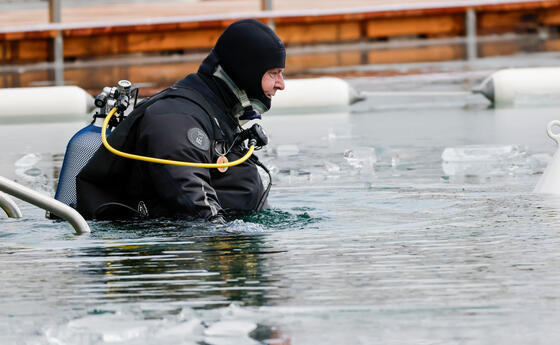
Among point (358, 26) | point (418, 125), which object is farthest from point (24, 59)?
point (418, 125)

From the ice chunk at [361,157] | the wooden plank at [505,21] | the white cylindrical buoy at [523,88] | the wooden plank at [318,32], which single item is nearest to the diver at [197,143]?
the ice chunk at [361,157]

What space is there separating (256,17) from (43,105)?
602 centimetres

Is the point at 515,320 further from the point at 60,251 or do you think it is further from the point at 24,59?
the point at 24,59

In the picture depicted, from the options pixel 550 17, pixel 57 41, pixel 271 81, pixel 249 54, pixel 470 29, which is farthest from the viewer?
pixel 550 17

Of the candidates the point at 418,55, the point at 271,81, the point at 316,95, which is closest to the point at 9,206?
the point at 271,81

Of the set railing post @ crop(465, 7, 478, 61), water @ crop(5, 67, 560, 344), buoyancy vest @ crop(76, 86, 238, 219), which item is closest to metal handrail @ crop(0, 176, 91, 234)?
water @ crop(5, 67, 560, 344)

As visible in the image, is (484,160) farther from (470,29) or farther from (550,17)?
(550,17)

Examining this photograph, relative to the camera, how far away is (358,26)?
20.8m

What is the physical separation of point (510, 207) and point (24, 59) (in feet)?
47.0

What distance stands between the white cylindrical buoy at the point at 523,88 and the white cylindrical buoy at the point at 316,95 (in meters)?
1.24

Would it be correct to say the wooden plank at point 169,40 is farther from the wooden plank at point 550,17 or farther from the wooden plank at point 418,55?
the wooden plank at point 550,17

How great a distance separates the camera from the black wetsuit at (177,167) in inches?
202

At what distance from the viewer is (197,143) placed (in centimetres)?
515

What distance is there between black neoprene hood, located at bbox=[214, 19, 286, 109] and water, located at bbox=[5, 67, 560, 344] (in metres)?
0.59
